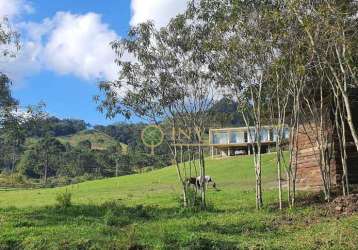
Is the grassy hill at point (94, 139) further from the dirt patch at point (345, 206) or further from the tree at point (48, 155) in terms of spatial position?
the dirt patch at point (345, 206)

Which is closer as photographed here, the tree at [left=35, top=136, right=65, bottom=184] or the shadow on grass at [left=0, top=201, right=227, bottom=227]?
the shadow on grass at [left=0, top=201, right=227, bottom=227]

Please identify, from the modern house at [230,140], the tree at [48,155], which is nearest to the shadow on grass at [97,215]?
the modern house at [230,140]

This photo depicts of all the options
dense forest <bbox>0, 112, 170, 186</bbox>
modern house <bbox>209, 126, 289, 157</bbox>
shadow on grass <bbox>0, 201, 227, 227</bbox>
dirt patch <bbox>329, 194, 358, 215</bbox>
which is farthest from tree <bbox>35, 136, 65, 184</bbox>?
dirt patch <bbox>329, 194, 358, 215</bbox>

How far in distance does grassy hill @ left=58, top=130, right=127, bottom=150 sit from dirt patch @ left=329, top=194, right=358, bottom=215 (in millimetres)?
123460

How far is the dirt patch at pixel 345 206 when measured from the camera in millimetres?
17609

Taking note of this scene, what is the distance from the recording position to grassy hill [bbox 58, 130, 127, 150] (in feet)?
504

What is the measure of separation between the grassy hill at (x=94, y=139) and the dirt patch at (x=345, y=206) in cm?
12346

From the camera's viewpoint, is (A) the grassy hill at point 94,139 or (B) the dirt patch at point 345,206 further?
(A) the grassy hill at point 94,139

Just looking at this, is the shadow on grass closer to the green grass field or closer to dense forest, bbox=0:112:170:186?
the green grass field

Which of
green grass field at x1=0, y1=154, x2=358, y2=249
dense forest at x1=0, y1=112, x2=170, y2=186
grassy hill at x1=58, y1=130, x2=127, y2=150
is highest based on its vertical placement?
grassy hill at x1=58, y1=130, x2=127, y2=150

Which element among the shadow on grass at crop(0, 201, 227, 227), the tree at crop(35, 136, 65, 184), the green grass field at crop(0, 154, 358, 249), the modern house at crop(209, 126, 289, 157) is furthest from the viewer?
the tree at crop(35, 136, 65, 184)

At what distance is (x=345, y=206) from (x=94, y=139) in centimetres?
15361

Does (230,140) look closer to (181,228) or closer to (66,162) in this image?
(66,162)

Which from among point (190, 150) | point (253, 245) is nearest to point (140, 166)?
point (190, 150)
